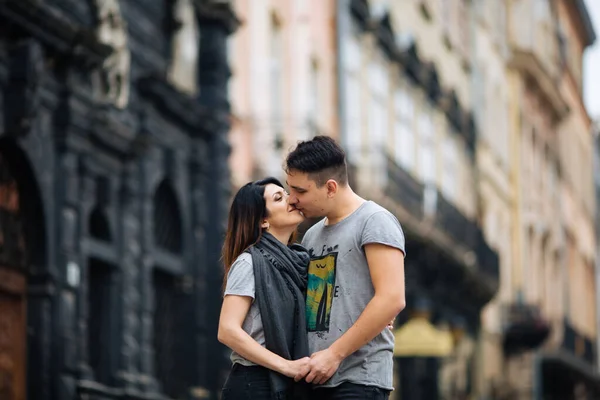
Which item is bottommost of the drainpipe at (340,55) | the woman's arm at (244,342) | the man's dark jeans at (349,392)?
the man's dark jeans at (349,392)

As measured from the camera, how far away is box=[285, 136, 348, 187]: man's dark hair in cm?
739

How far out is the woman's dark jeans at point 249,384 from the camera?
7352mm

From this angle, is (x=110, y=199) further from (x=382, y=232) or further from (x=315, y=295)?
(x=382, y=232)

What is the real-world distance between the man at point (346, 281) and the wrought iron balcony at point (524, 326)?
A: 128 feet

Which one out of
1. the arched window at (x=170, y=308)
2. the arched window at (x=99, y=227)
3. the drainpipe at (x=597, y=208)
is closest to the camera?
the arched window at (x=99, y=227)

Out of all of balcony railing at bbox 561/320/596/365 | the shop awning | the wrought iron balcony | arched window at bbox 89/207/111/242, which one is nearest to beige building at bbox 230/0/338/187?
the shop awning

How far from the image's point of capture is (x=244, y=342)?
733 centimetres

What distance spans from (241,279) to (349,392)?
63 centimetres

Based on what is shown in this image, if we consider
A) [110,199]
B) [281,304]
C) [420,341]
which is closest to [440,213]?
[420,341]

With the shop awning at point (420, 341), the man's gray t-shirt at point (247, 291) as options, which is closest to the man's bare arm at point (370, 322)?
the man's gray t-shirt at point (247, 291)

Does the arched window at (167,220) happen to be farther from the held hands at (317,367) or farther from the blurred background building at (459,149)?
the held hands at (317,367)

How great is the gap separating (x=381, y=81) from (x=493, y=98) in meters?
14.4

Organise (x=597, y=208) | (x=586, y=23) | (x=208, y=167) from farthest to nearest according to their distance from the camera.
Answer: (x=597, y=208), (x=586, y=23), (x=208, y=167)

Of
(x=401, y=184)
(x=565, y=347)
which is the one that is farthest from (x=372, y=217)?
(x=565, y=347)
